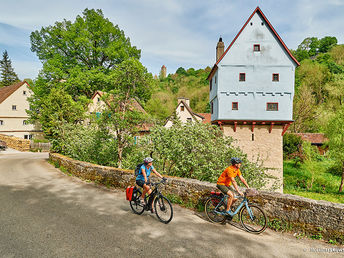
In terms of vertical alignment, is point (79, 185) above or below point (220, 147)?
below

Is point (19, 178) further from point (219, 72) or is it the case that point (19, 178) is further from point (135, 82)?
point (219, 72)

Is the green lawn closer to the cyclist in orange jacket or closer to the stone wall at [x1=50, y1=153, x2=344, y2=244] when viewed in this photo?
the stone wall at [x1=50, y1=153, x2=344, y2=244]

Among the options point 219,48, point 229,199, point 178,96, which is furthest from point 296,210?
point 178,96

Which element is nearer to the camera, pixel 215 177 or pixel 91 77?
pixel 215 177

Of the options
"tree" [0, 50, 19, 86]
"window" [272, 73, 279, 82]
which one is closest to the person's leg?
"window" [272, 73, 279, 82]

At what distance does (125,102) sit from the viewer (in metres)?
11.4

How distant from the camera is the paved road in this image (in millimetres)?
4414

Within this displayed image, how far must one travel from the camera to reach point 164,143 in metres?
9.16

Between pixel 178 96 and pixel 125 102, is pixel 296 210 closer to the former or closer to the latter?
pixel 125 102

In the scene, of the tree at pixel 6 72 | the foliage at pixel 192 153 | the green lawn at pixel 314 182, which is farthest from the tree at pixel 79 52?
the tree at pixel 6 72

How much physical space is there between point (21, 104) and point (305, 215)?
138 feet

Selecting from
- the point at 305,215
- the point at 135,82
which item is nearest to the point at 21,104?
the point at 135,82

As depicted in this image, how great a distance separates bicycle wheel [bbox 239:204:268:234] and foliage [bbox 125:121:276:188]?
2.35m

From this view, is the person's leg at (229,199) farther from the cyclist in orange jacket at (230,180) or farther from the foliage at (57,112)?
the foliage at (57,112)
